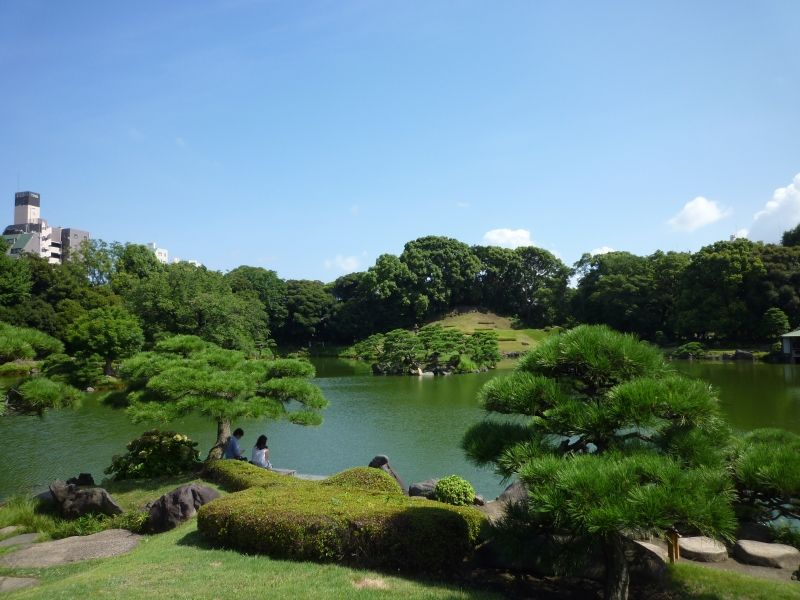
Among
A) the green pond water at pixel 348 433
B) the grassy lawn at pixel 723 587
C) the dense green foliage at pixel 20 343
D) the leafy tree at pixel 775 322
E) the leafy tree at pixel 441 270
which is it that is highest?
the leafy tree at pixel 441 270

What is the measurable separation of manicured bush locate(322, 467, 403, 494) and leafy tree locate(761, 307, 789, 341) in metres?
37.0

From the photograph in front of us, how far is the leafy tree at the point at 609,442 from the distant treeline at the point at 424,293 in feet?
82.8

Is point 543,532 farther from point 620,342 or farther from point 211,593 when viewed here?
point 211,593

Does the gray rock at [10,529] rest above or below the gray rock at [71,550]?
below

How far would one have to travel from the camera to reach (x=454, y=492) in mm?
8469

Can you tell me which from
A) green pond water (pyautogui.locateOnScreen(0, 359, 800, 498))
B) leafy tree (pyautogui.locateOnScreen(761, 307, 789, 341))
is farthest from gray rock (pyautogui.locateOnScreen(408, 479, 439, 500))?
leafy tree (pyautogui.locateOnScreen(761, 307, 789, 341))

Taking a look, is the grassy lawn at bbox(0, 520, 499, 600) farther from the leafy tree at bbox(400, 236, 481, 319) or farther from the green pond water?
the leafy tree at bbox(400, 236, 481, 319)

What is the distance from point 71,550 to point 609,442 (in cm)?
683

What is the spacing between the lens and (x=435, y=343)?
37.3 metres

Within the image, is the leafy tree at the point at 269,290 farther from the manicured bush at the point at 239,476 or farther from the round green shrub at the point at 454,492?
the round green shrub at the point at 454,492

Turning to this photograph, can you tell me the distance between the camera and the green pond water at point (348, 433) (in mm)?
12555

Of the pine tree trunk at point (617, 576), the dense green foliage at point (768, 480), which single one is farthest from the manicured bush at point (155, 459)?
the dense green foliage at point (768, 480)

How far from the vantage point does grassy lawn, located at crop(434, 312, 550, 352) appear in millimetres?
47438

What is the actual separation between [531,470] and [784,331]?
1605 inches
